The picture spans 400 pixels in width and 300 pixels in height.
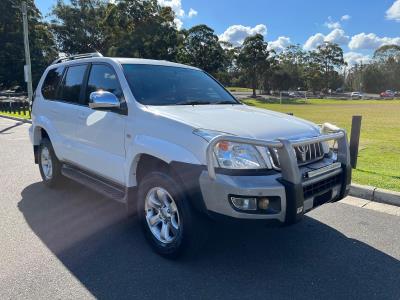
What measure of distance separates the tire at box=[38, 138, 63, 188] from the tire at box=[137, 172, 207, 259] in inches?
101

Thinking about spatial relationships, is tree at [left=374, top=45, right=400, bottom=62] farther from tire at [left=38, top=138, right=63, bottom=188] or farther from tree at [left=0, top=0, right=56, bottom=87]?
tire at [left=38, top=138, right=63, bottom=188]

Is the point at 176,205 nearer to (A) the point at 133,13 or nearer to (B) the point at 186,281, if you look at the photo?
(B) the point at 186,281

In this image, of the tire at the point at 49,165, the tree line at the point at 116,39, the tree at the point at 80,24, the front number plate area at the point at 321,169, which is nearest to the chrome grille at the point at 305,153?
the front number plate area at the point at 321,169

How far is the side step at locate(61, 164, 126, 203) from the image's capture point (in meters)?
4.39

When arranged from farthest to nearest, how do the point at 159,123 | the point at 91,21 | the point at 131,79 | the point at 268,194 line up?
the point at 91,21 → the point at 131,79 → the point at 159,123 → the point at 268,194

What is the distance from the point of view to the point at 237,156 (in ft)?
10.9

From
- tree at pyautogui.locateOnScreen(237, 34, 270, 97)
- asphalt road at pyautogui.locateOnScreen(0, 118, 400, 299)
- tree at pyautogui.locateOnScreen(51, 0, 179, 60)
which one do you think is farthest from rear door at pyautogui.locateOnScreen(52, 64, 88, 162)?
tree at pyautogui.locateOnScreen(237, 34, 270, 97)

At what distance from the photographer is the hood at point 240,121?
3552 mm

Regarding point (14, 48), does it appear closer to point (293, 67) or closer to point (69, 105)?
point (69, 105)

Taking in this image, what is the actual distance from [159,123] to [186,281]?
1.45m

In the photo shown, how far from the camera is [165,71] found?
4.98m

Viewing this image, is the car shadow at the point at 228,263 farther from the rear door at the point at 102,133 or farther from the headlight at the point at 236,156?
the rear door at the point at 102,133

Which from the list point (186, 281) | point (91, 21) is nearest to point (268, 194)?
point (186, 281)

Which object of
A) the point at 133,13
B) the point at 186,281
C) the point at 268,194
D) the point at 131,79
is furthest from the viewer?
the point at 133,13
